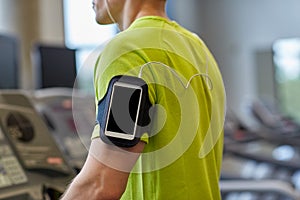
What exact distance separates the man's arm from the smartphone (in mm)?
31

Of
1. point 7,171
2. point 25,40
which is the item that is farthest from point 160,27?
point 25,40

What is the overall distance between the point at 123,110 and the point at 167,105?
112 millimetres

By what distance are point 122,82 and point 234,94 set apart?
313 inches

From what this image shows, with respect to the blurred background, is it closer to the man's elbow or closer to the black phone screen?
the black phone screen

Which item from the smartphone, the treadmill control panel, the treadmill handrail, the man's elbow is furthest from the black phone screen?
the treadmill handrail

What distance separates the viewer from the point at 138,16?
1.18 meters

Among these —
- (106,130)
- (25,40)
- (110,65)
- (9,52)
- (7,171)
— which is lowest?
(25,40)

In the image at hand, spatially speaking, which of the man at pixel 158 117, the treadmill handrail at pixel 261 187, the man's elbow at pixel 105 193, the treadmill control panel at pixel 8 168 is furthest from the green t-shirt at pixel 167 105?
the treadmill handrail at pixel 261 187

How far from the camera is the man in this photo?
99cm

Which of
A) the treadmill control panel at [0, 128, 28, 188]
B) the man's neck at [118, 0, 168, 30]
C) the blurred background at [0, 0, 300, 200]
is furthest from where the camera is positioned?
the blurred background at [0, 0, 300, 200]

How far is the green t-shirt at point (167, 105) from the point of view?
1.03 meters

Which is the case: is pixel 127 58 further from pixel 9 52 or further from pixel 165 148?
pixel 9 52

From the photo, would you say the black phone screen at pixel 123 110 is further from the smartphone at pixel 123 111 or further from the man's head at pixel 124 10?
the man's head at pixel 124 10

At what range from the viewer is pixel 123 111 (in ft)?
3.25
